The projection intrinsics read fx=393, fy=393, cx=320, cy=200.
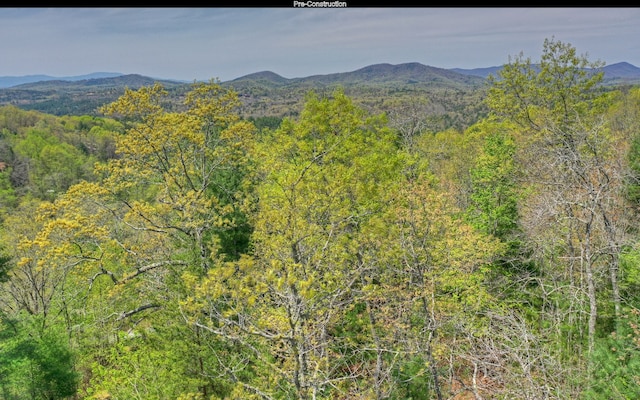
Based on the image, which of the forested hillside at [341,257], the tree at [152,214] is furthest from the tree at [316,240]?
the tree at [152,214]

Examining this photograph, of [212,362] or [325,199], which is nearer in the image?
[212,362]

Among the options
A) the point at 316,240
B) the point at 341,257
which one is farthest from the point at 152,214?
the point at 341,257

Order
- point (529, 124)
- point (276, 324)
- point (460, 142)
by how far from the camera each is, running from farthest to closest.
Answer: point (460, 142), point (529, 124), point (276, 324)

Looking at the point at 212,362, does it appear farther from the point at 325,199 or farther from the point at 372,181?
the point at 372,181

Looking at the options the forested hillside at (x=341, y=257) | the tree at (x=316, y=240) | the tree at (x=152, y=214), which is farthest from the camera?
the tree at (x=152, y=214)

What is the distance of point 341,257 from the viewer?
31.2ft

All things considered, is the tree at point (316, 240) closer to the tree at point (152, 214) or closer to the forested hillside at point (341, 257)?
the forested hillside at point (341, 257)

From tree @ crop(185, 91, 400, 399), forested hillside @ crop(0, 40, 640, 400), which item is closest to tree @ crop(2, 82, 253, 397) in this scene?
forested hillside @ crop(0, 40, 640, 400)

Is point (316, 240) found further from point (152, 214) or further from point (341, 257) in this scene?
point (152, 214)

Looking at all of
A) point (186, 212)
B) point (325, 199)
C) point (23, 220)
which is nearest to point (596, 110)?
point (325, 199)

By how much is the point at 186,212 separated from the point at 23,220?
14.6 metres

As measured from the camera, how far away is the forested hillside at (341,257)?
7.95 m

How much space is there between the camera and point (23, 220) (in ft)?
67.7

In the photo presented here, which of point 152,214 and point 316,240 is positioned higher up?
point 316,240
